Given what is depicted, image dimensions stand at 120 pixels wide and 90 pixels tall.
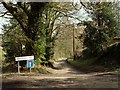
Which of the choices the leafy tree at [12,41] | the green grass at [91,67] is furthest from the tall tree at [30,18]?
the green grass at [91,67]

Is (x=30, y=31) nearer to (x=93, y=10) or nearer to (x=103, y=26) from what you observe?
(x=93, y=10)

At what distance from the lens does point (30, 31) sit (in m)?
19.4

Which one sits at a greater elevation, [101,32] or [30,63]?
[101,32]

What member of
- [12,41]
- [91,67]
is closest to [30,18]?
[12,41]

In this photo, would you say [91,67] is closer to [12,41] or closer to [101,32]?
[101,32]

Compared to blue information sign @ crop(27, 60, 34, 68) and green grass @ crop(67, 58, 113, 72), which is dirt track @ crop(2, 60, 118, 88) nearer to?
blue information sign @ crop(27, 60, 34, 68)

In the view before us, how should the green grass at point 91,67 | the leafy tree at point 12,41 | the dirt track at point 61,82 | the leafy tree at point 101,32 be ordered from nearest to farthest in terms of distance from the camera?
the dirt track at point 61,82, the leafy tree at point 12,41, the green grass at point 91,67, the leafy tree at point 101,32

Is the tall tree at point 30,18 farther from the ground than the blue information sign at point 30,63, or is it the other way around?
the tall tree at point 30,18

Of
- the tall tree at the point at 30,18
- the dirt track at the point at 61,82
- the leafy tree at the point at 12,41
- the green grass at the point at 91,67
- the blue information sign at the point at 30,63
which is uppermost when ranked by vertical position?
the tall tree at the point at 30,18

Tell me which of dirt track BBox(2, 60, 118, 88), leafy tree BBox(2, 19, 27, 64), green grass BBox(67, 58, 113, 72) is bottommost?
green grass BBox(67, 58, 113, 72)

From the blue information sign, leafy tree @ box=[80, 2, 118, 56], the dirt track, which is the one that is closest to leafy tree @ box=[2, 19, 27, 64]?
the blue information sign

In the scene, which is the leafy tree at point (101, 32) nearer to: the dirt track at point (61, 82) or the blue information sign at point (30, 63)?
the blue information sign at point (30, 63)

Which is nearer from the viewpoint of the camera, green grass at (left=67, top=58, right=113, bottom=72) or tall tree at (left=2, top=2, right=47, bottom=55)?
tall tree at (left=2, top=2, right=47, bottom=55)

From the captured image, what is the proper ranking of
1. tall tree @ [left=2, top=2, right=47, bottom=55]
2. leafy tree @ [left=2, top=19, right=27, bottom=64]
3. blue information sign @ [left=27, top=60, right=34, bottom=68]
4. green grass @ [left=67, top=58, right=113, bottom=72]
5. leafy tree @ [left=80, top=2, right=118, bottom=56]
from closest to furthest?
blue information sign @ [left=27, top=60, right=34, bottom=68] < leafy tree @ [left=2, top=19, right=27, bottom=64] < tall tree @ [left=2, top=2, right=47, bottom=55] < green grass @ [left=67, top=58, right=113, bottom=72] < leafy tree @ [left=80, top=2, right=118, bottom=56]
